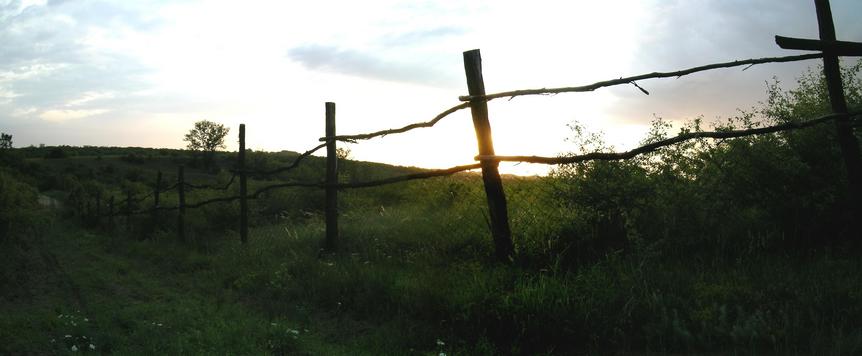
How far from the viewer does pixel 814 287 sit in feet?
16.7

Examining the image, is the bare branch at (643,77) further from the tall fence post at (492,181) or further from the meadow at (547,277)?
the meadow at (547,277)

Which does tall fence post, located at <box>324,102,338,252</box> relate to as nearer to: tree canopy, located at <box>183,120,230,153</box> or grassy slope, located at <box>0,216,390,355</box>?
grassy slope, located at <box>0,216,390,355</box>

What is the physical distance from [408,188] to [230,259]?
7515mm

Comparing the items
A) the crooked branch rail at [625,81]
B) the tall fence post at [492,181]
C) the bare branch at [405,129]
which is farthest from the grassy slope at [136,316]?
the crooked branch rail at [625,81]

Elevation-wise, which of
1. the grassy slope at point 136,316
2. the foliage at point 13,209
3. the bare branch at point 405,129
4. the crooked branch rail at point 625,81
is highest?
the crooked branch rail at point 625,81

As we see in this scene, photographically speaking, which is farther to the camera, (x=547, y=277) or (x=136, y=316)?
(x=136, y=316)

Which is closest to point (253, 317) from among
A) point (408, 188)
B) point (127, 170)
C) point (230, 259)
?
point (230, 259)

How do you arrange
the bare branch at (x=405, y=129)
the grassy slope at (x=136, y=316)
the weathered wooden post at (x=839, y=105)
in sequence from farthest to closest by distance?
the bare branch at (x=405, y=129) < the weathered wooden post at (x=839, y=105) < the grassy slope at (x=136, y=316)

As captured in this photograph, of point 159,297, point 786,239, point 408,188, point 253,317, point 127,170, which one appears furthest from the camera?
point 127,170

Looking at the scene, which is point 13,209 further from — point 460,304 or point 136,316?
point 460,304

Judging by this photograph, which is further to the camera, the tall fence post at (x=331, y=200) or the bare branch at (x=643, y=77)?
the tall fence post at (x=331, y=200)

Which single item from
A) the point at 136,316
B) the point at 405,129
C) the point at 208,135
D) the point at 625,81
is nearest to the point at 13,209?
the point at 136,316

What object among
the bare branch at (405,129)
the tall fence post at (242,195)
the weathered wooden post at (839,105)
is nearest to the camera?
the weathered wooden post at (839,105)

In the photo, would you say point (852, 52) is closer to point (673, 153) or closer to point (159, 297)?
point (673, 153)
